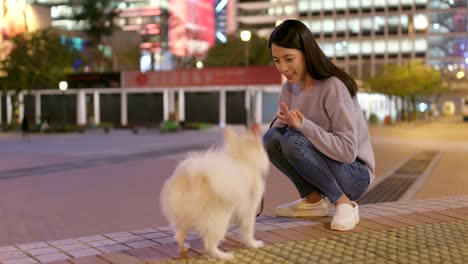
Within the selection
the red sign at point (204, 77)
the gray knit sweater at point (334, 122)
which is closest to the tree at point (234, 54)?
the red sign at point (204, 77)

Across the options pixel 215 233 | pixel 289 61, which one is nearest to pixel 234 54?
pixel 289 61

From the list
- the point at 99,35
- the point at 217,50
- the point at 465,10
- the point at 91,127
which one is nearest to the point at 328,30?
the point at 465,10

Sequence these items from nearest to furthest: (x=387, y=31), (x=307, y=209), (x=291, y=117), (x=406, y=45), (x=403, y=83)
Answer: (x=291, y=117)
(x=307, y=209)
(x=403, y=83)
(x=406, y=45)
(x=387, y=31)

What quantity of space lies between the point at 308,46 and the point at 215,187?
64.7 inches

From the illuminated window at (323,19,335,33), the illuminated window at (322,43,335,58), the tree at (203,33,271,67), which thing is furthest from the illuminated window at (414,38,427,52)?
the tree at (203,33,271,67)

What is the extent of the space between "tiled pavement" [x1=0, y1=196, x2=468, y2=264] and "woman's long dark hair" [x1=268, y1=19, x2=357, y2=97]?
1164 millimetres

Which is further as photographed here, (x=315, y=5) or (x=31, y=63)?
(x=315, y=5)

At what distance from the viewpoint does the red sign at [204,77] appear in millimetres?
35406

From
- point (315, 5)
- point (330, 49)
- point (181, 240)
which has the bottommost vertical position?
point (181, 240)

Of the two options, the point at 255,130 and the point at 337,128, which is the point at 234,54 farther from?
the point at 255,130

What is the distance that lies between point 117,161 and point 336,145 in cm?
1113

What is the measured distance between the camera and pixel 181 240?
11.8ft

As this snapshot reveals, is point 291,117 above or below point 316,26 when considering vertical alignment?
below

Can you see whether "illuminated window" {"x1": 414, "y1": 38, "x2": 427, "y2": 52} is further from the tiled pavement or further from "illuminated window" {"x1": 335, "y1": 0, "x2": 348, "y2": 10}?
the tiled pavement
